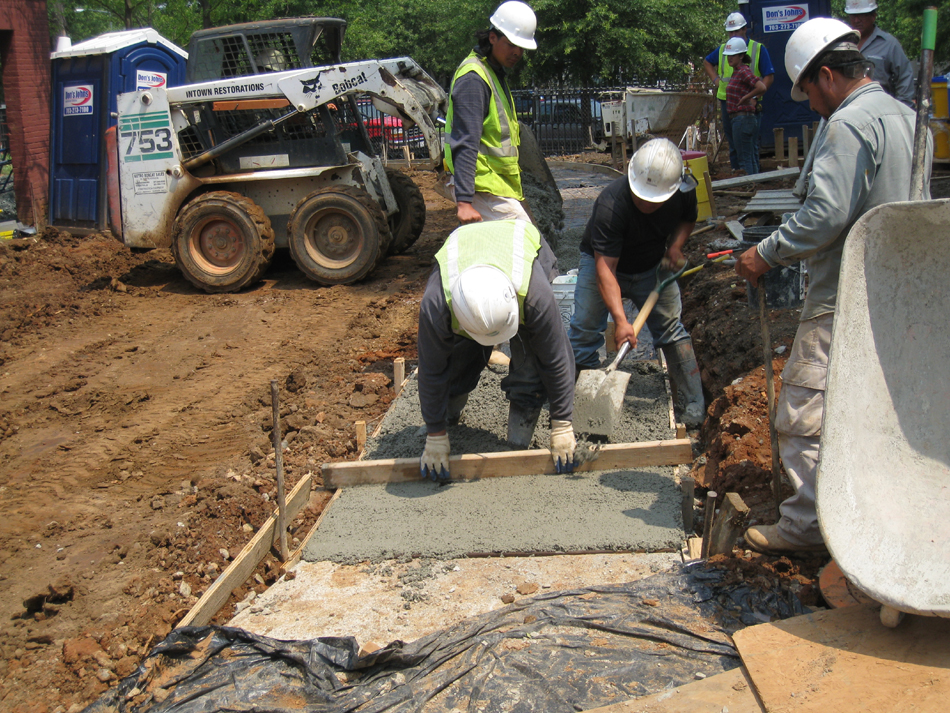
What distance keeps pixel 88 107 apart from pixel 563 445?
1013 cm

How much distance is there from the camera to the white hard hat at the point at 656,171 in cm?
393

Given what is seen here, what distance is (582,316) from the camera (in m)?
4.49

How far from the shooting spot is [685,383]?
4.70 metres

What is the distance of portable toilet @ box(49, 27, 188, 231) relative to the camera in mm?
11008

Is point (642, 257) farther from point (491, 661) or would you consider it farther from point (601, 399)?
point (491, 661)

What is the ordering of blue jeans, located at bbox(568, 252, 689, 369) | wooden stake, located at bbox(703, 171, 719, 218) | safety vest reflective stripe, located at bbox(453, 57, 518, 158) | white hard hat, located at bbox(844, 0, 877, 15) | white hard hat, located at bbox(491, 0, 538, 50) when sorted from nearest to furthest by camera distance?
blue jeans, located at bbox(568, 252, 689, 369), white hard hat, located at bbox(491, 0, 538, 50), safety vest reflective stripe, located at bbox(453, 57, 518, 158), white hard hat, located at bbox(844, 0, 877, 15), wooden stake, located at bbox(703, 171, 719, 218)

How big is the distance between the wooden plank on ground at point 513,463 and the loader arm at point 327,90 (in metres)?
4.73

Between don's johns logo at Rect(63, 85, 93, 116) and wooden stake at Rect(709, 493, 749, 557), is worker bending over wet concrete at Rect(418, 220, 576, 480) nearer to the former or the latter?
wooden stake at Rect(709, 493, 749, 557)

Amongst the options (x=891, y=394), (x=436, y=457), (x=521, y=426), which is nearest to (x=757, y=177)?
(x=521, y=426)

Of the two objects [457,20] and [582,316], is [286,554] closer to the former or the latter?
[582,316]

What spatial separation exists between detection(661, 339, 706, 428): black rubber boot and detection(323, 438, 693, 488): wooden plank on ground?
2.43 ft

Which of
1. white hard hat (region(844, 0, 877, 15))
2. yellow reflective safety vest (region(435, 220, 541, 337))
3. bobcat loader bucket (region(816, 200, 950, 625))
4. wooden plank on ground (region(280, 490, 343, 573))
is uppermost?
white hard hat (region(844, 0, 877, 15))

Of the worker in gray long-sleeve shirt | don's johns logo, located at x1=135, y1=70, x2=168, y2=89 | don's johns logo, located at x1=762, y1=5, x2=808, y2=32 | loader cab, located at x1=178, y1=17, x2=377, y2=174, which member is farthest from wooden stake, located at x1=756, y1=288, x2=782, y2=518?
don's johns logo, located at x1=135, y1=70, x2=168, y2=89

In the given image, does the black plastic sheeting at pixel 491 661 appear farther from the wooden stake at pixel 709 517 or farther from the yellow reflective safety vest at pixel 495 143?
the yellow reflective safety vest at pixel 495 143
